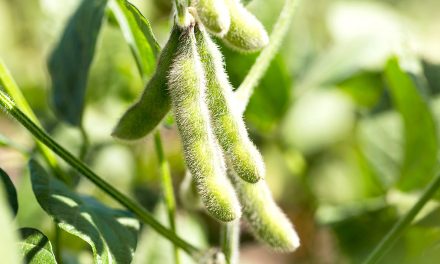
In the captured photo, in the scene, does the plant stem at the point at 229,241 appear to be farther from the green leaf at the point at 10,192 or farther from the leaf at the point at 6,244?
the leaf at the point at 6,244

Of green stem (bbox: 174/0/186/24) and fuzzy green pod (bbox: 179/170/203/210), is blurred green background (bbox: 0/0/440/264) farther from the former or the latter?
green stem (bbox: 174/0/186/24)

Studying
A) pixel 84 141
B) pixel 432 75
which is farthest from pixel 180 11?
pixel 432 75

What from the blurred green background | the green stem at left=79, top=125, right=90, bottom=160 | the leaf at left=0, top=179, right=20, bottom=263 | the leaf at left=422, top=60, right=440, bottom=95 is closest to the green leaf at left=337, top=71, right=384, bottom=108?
the blurred green background

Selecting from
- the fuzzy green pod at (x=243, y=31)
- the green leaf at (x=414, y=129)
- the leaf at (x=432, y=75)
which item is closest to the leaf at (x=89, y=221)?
the fuzzy green pod at (x=243, y=31)

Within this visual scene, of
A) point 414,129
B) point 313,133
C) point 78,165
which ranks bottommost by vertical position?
point 313,133

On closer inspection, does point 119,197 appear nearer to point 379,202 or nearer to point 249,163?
point 249,163

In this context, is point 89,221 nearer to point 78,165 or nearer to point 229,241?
point 78,165
